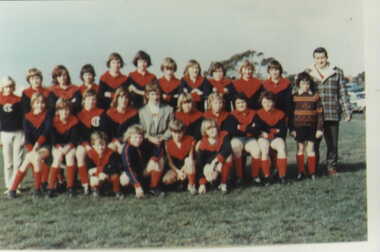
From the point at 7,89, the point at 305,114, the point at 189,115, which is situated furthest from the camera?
the point at 305,114

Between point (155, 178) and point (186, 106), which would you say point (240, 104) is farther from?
point (155, 178)

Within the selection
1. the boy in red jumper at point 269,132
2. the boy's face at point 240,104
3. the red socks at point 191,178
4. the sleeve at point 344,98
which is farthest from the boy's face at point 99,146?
the sleeve at point 344,98

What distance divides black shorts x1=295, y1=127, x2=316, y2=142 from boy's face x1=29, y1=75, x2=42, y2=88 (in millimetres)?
1994

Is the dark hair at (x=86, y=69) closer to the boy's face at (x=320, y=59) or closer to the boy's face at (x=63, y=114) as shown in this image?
the boy's face at (x=63, y=114)

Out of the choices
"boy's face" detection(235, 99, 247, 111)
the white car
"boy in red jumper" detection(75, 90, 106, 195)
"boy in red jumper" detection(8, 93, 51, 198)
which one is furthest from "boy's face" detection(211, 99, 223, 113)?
"boy in red jumper" detection(8, 93, 51, 198)

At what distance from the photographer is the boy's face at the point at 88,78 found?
12.7ft

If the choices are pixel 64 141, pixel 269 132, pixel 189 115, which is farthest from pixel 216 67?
Answer: pixel 64 141

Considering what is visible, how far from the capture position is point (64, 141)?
3885mm

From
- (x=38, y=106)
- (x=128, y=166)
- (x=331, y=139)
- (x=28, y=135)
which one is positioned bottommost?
(x=128, y=166)

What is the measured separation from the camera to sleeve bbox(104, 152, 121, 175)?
3.88 meters

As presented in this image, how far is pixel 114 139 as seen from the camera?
391 centimetres

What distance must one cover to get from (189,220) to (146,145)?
2.11 ft

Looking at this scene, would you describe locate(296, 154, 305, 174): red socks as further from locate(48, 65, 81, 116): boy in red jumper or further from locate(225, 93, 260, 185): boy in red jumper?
locate(48, 65, 81, 116): boy in red jumper

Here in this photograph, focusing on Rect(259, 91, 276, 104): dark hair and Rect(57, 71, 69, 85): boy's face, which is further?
Rect(259, 91, 276, 104): dark hair
